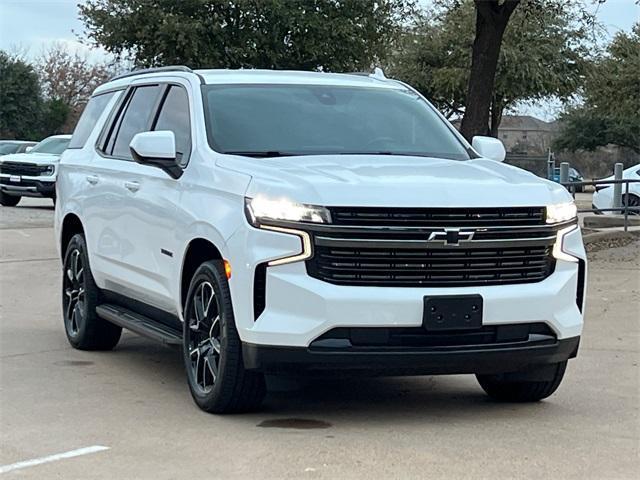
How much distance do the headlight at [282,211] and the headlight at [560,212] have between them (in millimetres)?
1284

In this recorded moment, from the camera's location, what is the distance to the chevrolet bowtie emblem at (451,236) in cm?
573

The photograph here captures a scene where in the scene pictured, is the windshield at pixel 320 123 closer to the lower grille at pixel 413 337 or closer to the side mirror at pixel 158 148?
the side mirror at pixel 158 148

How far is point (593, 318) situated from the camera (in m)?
10.1

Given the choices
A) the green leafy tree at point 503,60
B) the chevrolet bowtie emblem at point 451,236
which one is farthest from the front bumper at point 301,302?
→ the green leafy tree at point 503,60

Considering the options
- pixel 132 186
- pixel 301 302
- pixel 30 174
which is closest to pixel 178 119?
pixel 132 186

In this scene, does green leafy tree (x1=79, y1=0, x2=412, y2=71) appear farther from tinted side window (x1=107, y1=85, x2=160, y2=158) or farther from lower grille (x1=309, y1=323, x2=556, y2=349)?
lower grille (x1=309, y1=323, x2=556, y2=349)

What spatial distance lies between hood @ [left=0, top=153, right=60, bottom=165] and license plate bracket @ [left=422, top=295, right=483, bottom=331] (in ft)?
66.4

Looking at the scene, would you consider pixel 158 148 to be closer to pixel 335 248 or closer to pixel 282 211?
pixel 282 211

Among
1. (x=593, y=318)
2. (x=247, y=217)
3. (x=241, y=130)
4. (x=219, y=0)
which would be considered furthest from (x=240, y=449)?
(x=219, y=0)

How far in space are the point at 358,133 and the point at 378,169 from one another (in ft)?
3.15

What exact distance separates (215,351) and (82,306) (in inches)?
101

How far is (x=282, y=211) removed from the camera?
225 inches

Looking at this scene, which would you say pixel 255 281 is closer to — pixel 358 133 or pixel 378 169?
pixel 378 169

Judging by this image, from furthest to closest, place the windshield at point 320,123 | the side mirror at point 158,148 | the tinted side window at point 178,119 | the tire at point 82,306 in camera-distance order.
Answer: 1. the tire at point 82,306
2. the tinted side window at point 178,119
3. the windshield at point 320,123
4. the side mirror at point 158,148
